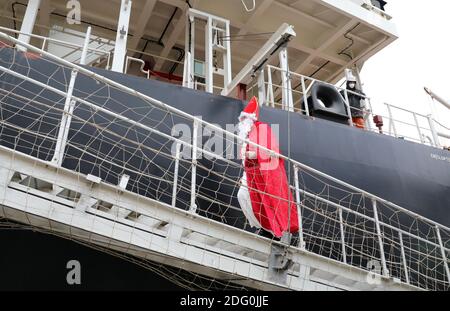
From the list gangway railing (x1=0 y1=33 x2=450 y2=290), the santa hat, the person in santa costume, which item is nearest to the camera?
the person in santa costume

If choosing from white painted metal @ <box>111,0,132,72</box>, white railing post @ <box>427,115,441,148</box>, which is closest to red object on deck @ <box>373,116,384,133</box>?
white railing post @ <box>427,115,441,148</box>

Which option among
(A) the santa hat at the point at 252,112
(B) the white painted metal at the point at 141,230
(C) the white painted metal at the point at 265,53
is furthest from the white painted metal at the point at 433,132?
(B) the white painted metal at the point at 141,230

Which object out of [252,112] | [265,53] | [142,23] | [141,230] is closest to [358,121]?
[265,53]

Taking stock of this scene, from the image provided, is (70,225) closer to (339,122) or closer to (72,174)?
(72,174)

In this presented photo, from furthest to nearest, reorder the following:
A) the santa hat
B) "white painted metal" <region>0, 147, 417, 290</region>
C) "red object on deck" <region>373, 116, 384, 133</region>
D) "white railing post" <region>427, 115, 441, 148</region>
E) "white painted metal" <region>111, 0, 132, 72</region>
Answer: "red object on deck" <region>373, 116, 384, 133</region>
"white railing post" <region>427, 115, 441, 148</region>
"white painted metal" <region>111, 0, 132, 72</region>
the santa hat
"white painted metal" <region>0, 147, 417, 290</region>

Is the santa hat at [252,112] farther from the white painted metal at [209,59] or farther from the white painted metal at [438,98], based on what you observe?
the white painted metal at [438,98]

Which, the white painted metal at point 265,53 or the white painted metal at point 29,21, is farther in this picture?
the white painted metal at point 29,21

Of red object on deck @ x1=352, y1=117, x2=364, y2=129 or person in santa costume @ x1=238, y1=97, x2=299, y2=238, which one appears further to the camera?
red object on deck @ x1=352, y1=117, x2=364, y2=129

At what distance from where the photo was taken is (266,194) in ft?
8.35

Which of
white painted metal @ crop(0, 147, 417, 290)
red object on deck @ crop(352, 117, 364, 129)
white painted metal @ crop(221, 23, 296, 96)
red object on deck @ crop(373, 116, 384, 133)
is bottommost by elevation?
white painted metal @ crop(0, 147, 417, 290)

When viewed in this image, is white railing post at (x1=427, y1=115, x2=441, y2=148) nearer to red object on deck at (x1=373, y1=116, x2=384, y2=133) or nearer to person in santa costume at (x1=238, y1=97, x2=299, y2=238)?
red object on deck at (x1=373, y1=116, x2=384, y2=133)

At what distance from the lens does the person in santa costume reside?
2.61 meters

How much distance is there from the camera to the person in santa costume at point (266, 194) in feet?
8.57

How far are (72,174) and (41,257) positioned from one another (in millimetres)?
1110
